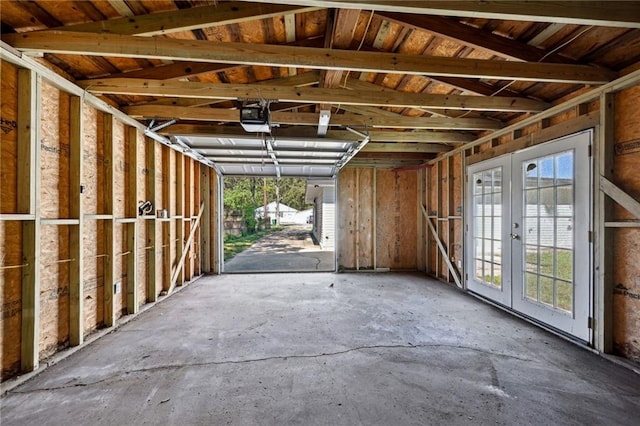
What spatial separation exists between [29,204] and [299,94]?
2.51m

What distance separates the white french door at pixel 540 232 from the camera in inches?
109

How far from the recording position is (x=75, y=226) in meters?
2.64

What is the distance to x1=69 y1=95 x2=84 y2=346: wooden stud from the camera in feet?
8.64

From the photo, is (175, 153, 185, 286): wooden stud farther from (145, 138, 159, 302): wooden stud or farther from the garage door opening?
the garage door opening

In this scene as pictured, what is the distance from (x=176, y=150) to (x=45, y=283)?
2881 millimetres

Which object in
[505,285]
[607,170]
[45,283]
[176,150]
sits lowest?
[505,285]

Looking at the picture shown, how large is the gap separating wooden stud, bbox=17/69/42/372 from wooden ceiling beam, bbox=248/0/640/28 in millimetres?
2370

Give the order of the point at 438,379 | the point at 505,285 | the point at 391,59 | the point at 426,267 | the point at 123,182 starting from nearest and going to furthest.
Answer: the point at 438,379 → the point at 391,59 → the point at 123,182 → the point at 505,285 → the point at 426,267

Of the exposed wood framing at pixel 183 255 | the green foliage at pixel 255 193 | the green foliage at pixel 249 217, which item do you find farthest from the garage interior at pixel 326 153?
the green foliage at pixel 249 217

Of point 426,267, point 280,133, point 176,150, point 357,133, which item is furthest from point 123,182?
point 426,267

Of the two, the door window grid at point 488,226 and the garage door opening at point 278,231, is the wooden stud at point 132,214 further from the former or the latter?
the door window grid at point 488,226

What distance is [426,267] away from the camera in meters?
6.22

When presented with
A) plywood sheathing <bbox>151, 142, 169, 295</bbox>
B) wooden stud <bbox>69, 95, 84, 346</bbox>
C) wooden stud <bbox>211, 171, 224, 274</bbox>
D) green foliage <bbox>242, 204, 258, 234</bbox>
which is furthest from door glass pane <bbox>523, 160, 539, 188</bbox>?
green foliage <bbox>242, 204, 258, 234</bbox>

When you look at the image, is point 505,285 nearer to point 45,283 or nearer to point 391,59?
point 391,59
